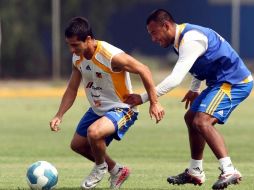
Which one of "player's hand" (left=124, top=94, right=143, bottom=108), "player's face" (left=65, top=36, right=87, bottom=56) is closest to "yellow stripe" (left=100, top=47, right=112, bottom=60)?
"player's face" (left=65, top=36, right=87, bottom=56)

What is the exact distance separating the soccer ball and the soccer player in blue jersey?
126 cm

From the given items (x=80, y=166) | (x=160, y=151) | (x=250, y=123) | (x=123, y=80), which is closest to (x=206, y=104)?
(x=123, y=80)

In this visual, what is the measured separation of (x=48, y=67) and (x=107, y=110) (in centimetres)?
4236

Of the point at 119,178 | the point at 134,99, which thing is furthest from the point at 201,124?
the point at 119,178

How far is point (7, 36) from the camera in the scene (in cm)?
4984

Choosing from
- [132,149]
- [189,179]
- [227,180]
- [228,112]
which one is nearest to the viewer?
[227,180]

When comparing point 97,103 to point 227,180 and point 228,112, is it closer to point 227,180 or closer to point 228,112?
point 228,112

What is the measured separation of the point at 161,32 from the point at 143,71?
1.80 ft

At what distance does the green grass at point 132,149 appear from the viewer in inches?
541

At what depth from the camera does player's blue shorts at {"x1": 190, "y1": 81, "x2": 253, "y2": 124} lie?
1212 cm

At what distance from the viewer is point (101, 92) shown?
12234mm

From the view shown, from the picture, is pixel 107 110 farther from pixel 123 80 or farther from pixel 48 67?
pixel 48 67

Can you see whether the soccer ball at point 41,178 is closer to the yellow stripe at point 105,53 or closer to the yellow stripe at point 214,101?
the yellow stripe at point 105,53

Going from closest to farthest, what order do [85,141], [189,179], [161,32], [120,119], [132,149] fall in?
[161,32], [120,119], [85,141], [189,179], [132,149]
